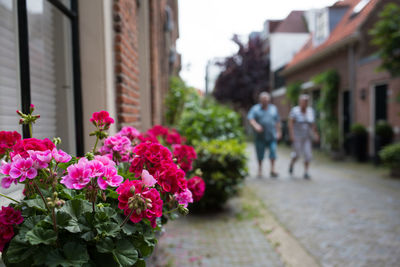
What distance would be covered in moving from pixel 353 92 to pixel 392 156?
427 centimetres

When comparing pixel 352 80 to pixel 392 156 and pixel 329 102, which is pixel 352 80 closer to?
pixel 329 102

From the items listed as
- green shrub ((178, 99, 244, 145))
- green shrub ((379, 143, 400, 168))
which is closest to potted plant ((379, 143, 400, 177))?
green shrub ((379, 143, 400, 168))

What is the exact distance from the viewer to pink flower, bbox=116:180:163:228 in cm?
119

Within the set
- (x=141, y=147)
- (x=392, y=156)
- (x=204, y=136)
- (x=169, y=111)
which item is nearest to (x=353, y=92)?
(x=392, y=156)

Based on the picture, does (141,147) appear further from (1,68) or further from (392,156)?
(392,156)

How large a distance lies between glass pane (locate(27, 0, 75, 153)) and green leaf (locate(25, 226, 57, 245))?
1.09m

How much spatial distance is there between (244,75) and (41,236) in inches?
885

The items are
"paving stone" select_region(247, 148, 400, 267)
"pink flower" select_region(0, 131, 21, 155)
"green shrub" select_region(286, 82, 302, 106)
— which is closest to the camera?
"pink flower" select_region(0, 131, 21, 155)

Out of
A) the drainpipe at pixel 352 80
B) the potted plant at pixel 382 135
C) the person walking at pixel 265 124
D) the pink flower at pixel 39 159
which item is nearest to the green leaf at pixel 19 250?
the pink flower at pixel 39 159

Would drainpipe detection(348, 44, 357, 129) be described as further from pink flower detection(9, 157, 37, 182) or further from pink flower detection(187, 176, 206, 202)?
pink flower detection(9, 157, 37, 182)

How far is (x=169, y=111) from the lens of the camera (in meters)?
7.62

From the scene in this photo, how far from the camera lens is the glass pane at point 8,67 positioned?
5.87 feet

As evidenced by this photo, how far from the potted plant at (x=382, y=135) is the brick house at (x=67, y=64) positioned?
7.86 meters

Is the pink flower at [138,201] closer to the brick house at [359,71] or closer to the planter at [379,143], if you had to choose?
the brick house at [359,71]
